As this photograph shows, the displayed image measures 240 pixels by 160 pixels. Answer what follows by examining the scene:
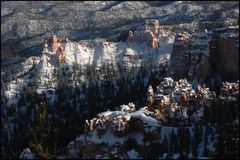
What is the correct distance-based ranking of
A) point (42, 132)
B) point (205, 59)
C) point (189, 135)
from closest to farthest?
point (42, 132) → point (189, 135) → point (205, 59)

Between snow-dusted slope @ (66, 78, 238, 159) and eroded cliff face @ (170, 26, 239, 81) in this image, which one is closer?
snow-dusted slope @ (66, 78, 238, 159)

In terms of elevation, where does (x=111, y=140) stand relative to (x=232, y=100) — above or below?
below

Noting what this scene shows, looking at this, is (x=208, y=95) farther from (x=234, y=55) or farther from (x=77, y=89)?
(x=77, y=89)

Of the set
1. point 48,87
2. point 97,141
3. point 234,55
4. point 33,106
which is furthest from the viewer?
point 48,87

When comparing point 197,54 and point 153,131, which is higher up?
point 197,54

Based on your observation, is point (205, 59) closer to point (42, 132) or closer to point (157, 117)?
point (157, 117)

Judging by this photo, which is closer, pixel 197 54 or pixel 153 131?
pixel 153 131

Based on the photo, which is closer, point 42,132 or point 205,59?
point 42,132

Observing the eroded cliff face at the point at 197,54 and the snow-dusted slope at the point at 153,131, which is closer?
the snow-dusted slope at the point at 153,131

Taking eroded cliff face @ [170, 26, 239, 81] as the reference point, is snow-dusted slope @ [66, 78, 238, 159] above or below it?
below

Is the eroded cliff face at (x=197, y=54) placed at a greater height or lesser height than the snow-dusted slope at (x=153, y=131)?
greater

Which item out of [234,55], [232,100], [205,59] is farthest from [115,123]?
[234,55]
